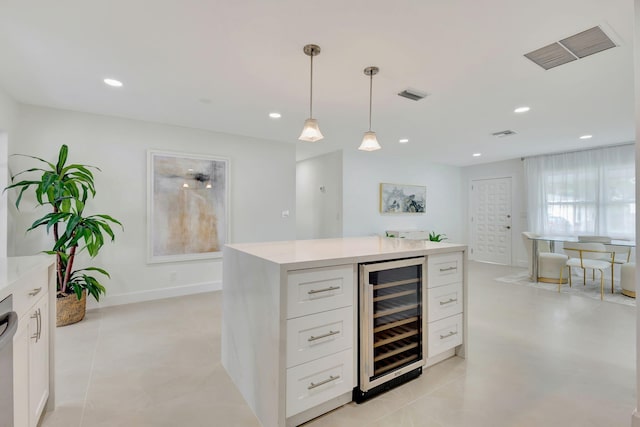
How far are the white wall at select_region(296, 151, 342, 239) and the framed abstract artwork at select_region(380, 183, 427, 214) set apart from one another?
3.38 ft

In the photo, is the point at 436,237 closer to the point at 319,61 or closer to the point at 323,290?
the point at 319,61

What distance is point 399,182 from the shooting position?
6.56 m

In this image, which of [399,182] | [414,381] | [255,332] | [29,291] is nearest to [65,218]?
[29,291]

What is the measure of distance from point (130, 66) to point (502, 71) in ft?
10.2

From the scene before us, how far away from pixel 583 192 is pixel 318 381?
6.39 meters

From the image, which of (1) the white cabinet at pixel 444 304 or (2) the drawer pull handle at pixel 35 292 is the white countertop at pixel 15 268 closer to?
(2) the drawer pull handle at pixel 35 292

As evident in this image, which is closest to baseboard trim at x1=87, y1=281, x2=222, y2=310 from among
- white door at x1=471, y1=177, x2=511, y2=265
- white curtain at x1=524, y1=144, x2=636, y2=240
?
white door at x1=471, y1=177, x2=511, y2=265

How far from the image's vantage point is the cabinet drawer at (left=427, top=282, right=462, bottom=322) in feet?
6.94

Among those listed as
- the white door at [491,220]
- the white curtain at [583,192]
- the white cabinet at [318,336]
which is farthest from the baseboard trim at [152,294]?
the white curtain at [583,192]

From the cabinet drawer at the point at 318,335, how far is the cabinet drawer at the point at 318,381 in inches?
1.7

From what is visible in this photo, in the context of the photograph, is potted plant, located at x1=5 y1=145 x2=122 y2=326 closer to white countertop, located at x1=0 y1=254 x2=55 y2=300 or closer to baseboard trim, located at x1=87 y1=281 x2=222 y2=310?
baseboard trim, located at x1=87 y1=281 x2=222 y2=310

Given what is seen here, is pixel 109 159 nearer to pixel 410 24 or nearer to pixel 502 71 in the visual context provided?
pixel 410 24

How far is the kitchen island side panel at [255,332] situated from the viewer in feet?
4.88

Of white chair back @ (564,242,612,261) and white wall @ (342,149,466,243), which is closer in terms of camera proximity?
white chair back @ (564,242,612,261)
